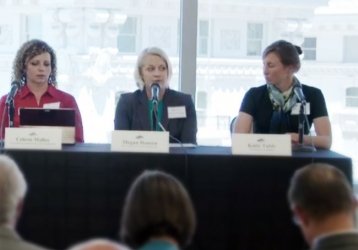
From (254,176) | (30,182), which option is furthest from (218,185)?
(30,182)

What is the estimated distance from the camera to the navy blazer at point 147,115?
3.87m

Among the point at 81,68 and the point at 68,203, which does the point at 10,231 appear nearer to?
the point at 68,203

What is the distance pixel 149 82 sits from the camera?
3936 millimetres

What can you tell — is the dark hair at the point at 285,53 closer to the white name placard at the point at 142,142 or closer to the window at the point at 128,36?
the white name placard at the point at 142,142

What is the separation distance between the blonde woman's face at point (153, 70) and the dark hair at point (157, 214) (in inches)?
90.0

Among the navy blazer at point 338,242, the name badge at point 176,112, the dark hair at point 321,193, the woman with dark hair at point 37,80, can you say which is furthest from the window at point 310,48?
the navy blazer at point 338,242

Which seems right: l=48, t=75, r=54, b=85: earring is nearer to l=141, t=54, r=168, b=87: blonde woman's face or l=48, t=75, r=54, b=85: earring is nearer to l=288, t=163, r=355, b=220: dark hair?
l=141, t=54, r=168, b=87: blonde woman's face

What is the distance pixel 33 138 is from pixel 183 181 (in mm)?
740

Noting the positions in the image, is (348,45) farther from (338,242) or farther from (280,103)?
(338,242)

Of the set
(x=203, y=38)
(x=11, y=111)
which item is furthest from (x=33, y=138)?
(x=203, y=38)

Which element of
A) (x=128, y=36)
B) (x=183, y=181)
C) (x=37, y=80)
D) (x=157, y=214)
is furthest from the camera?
(x=128, y=36)

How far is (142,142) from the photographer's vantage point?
312cm

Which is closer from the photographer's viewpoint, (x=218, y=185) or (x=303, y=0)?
(x=218, y=185)

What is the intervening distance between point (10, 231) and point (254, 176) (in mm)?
1565
